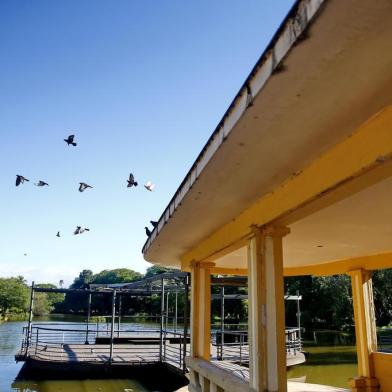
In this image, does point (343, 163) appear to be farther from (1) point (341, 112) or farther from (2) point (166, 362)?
(2) point (166, 362)

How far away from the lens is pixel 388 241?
14.9 ft

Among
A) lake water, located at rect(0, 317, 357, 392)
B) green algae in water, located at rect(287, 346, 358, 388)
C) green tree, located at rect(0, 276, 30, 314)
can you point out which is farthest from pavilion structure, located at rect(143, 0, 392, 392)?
green tree, located at rect(0, 276, 30, 314)

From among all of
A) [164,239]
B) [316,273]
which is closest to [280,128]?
[164,239]

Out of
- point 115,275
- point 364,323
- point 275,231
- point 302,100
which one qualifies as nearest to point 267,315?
point 275,231

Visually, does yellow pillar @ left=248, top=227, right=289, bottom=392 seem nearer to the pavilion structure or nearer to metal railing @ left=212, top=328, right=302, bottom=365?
the pavilion structure

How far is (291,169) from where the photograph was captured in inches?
102

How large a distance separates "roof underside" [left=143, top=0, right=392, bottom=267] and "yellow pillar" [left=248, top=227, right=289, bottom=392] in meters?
0.42

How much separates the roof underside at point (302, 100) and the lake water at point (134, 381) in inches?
361

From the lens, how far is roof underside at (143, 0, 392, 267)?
1271 mm

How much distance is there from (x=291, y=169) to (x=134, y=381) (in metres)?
10.3

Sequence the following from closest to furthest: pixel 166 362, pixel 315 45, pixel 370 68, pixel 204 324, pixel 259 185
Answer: pixel 315 45 < pixel 370 68 < pixel 259 185 < pixel 204 324 < pixel 166 362

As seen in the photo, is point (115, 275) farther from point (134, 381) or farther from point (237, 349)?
point (134, 381)

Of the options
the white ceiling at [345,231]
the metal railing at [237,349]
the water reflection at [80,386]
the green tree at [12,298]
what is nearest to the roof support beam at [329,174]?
the white ceiling at [345,231]

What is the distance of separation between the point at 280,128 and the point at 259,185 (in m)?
0.98
